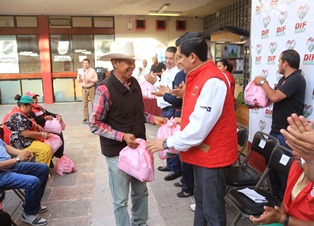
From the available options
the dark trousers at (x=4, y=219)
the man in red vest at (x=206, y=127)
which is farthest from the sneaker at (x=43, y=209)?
the man in red vest at (x=206, y=127)

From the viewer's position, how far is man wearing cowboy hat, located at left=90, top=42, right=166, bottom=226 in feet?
6.79

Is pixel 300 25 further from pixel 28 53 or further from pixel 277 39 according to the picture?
pixel 28 53

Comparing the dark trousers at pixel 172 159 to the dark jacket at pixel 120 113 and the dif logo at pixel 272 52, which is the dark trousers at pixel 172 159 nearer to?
the dark jacket at pixel 120 113

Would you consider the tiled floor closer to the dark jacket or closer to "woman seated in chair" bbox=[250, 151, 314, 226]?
the dark jacket

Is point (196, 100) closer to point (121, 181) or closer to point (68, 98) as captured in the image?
point (121, 181)

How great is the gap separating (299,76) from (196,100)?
141 centimetres

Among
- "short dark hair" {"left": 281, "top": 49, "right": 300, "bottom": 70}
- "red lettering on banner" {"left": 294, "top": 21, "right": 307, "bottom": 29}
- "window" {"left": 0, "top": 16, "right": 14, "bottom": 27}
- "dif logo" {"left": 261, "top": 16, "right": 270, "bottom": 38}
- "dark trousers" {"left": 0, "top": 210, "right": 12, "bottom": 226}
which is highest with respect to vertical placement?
"window" {"left": 0, "top": 16, "right": 14, "bottom": 27}

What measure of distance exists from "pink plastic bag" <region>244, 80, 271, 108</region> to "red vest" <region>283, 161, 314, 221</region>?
127cm

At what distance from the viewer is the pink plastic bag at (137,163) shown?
200cm

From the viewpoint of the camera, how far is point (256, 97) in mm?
2855

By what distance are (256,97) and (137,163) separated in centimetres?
153

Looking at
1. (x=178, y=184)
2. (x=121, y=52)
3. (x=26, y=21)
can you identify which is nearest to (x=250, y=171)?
(x=178, y=184)

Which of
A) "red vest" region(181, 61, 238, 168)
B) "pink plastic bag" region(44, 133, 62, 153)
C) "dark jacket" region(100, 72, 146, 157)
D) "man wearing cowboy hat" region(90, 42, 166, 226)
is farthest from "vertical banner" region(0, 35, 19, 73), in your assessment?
"red vest" region(181, 61, 238, 168)

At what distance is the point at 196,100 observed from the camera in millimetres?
1760
